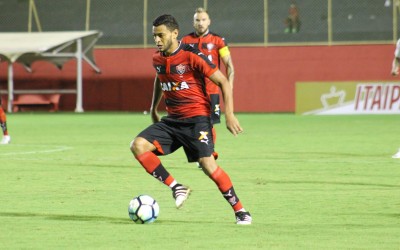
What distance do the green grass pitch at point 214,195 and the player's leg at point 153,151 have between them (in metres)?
0.26

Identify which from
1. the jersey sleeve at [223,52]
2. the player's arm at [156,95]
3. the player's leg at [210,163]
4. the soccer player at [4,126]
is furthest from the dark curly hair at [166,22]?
the soccer player at [4,126]

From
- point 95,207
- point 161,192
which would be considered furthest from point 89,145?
point 95,207

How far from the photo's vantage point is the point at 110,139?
21953 millimetres

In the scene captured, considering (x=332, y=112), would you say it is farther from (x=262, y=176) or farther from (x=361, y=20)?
(x=262, y=176)

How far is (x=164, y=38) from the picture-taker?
29.6ft

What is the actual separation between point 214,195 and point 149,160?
2.06m

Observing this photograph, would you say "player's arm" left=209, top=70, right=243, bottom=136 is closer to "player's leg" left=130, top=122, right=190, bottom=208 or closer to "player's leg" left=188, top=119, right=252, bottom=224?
"player's leg" left=188, top=119, right=252, bottom=224

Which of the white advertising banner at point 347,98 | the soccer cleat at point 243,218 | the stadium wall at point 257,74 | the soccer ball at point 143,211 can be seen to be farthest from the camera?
the stadium wall at point 257,74

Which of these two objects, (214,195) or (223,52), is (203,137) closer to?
(214,195)

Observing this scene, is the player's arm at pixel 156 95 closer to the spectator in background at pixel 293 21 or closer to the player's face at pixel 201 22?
the player's face at pixel 201 22

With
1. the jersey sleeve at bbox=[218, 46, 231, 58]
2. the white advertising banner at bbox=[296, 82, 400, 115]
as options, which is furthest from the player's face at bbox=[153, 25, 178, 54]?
the white advertising banner at bbox=[296, 82, 400, 115]

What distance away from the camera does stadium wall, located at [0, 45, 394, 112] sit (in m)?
37.5

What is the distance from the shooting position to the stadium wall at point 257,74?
123ft

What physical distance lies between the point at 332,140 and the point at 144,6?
21.1 meters
